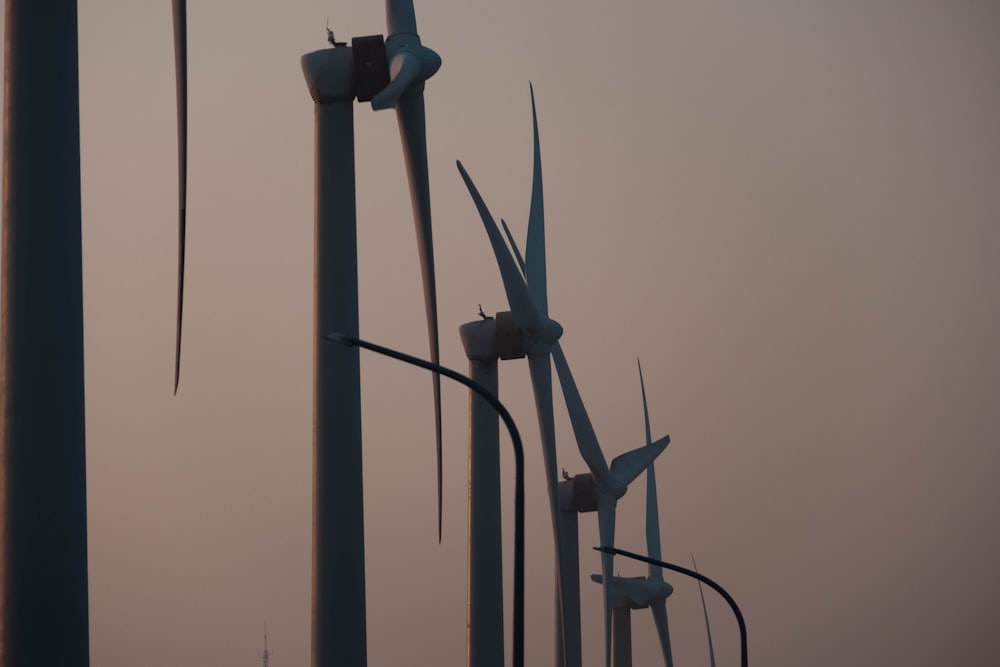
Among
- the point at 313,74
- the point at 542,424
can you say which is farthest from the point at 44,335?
the point at 542,424

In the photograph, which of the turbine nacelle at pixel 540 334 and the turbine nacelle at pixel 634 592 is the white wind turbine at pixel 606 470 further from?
the turbine nacelle at pixel 634 592

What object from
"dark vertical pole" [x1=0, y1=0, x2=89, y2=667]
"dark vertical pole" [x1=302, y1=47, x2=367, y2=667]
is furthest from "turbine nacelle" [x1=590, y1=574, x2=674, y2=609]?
"dark vertical pole" [x1=0, y1=0, x2=89, y2=667]

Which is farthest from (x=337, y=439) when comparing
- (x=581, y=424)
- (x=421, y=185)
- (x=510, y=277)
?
(x=581, y=424)

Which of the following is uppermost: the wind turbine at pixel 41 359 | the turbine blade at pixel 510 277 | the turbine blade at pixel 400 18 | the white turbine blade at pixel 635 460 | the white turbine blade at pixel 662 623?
the turbine blade at pixel 400 18

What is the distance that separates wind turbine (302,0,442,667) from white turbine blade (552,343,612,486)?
16.0 meters

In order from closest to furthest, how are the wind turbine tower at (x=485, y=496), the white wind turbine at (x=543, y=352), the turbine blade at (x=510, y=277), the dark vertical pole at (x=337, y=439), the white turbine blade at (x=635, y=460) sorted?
1. the dark vertical pole at (x=337, y=439)
2. the turbine blade at (x=510, y=277)
3. the wind turbine tower at (x=485, y=496)
4. the white wind turbine at (x=543, y=352)
5. the white turbine blade at (x=635, y=460)

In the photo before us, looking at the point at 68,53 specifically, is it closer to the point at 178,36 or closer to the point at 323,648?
the point at 178,36

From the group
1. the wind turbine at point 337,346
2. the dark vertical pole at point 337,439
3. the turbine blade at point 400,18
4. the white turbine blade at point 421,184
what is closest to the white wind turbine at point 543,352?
the white turbine blade at point 421,184

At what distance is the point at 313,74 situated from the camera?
35.0 m

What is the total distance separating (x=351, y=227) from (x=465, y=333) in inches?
717

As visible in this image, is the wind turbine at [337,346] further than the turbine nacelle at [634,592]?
No

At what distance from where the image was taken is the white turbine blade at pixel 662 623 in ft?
234

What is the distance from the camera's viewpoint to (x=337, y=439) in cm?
3212

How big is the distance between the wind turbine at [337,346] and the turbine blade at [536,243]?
14.6m
